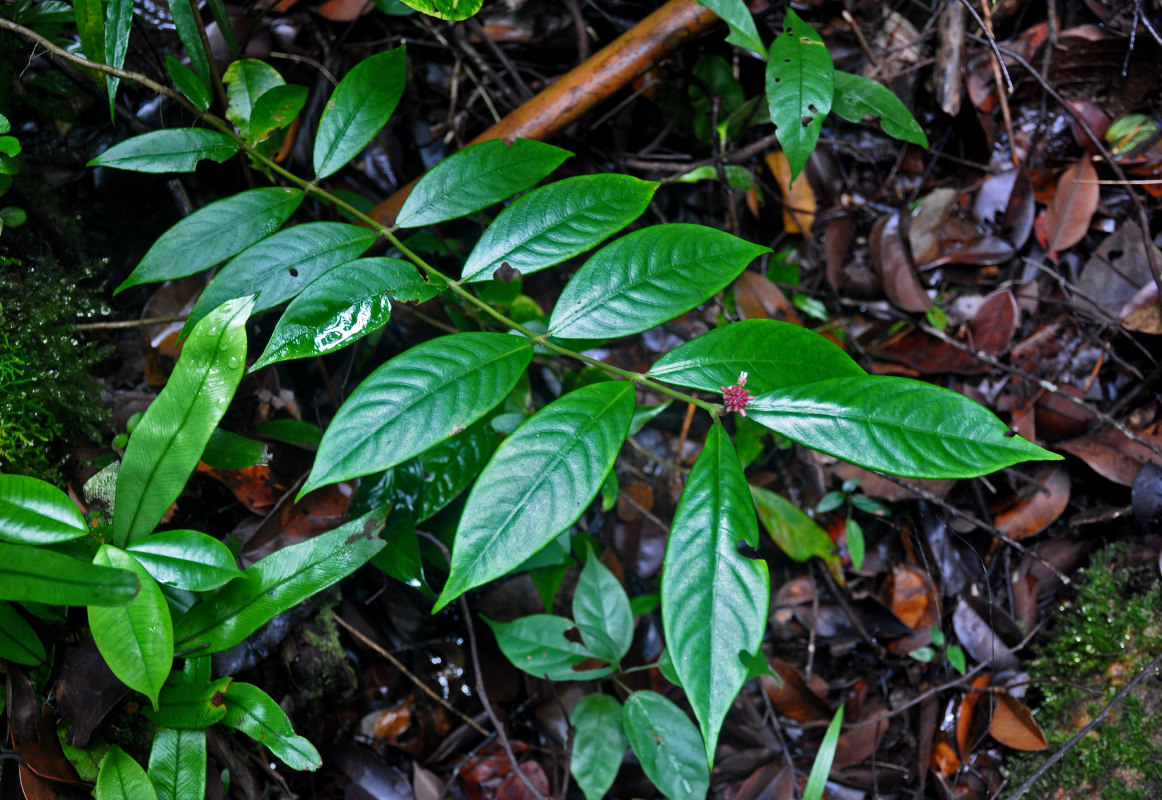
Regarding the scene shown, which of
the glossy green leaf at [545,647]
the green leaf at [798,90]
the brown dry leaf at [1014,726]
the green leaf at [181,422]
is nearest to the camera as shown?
the green leaf at [181,422]

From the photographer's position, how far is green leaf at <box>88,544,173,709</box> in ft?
3.25

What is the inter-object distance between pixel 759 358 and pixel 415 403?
0.51 metres

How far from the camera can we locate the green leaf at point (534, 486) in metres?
0.82

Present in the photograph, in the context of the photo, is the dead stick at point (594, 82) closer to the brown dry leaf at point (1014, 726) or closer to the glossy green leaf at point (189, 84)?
the glossy green leaf at point (189, 84)

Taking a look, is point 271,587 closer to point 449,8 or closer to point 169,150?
point 169,150

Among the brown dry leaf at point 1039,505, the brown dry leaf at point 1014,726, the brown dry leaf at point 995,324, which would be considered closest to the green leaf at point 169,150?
the brown dry leaf at point 995,324

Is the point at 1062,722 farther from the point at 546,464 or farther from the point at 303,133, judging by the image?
the point at 303,133

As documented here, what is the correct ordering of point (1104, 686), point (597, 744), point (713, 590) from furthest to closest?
1. point (1104, 686)
2. point (597, 744)
3. point (713, 590)

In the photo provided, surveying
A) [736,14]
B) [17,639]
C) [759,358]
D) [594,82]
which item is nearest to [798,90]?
[736,14]

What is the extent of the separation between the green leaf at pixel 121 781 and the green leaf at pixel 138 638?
0.25 metres

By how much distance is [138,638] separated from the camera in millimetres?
1001

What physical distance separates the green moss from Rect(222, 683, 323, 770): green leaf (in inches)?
70.1

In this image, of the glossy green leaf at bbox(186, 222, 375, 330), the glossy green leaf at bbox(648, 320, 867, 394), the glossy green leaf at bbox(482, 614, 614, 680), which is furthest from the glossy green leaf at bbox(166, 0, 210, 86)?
the glossy green leaf at bbox(482, 614, 614, 680)

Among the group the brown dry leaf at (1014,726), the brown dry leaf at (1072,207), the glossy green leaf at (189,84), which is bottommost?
the brown dry leaf at (1014,726)
